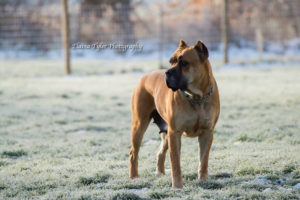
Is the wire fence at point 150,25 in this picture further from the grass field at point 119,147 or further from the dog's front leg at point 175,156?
the dog's front leg at point 175,156

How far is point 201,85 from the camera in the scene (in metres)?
4.16

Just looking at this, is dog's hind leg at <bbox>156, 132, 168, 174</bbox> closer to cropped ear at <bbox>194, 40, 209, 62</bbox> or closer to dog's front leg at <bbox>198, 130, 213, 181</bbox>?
dog's front leg at <bbox>198, 130, 213, 181</bbox>

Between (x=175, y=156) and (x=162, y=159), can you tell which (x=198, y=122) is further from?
(x=162, y=159)

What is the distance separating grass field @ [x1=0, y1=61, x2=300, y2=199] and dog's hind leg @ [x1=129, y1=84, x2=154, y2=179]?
0.17 meters

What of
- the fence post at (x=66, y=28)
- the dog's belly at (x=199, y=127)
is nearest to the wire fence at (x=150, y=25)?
the fence post at (x=66, y=28)

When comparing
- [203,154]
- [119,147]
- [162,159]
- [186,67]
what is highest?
[186,67]

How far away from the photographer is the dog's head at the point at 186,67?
3.96 metres

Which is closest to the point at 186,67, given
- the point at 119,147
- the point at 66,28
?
the point at 119,147

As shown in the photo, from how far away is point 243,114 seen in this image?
8.27m

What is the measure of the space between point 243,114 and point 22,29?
1438cm

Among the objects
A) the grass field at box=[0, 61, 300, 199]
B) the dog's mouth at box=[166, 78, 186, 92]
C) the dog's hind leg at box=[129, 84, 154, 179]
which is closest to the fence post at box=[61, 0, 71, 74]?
the grass field at box=[0, 61, 300, 199]

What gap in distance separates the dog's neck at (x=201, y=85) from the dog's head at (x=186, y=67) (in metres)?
0.03

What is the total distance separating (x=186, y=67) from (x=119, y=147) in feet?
8.10

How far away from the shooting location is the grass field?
415 centimetres
